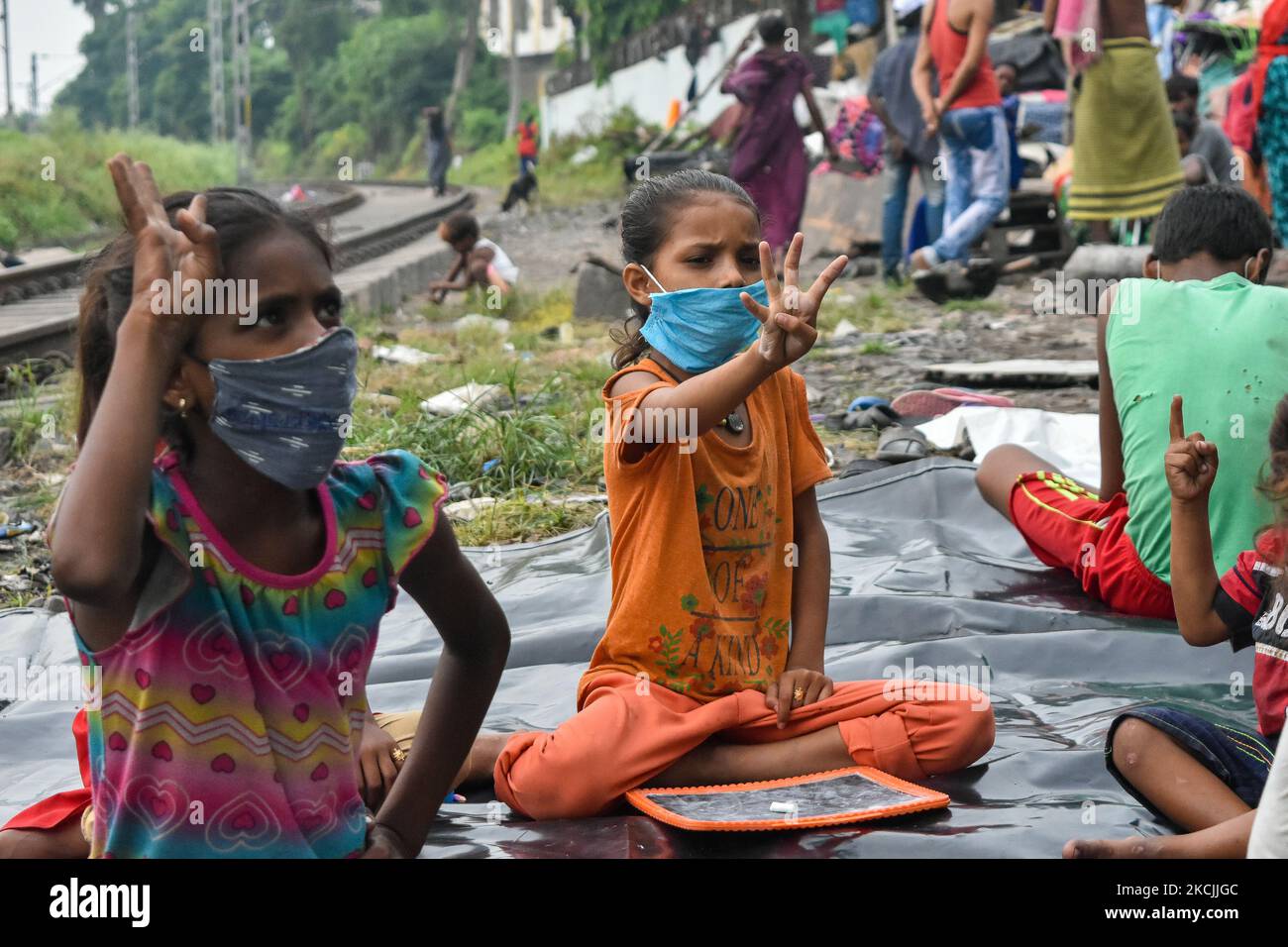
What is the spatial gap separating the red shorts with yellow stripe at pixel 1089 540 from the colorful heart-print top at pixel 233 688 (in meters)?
2.26

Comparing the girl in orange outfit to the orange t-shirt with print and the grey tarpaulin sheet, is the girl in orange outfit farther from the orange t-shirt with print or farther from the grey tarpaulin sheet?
the grey tarpaulin sheet

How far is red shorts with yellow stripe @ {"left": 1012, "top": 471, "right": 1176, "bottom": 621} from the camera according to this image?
3.71 metres

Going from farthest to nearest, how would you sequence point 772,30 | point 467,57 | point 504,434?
1. point 467,57
2. point 772,30
3. point 504,434

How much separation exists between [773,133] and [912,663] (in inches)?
305

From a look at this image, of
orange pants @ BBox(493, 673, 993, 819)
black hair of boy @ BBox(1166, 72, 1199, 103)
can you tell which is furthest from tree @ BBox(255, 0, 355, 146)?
orange pants @ BBox(493, 673, 993, 819)

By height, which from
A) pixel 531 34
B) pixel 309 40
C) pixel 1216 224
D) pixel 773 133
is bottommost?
pixel 1216 224

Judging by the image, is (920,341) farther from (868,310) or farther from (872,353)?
(868,310)

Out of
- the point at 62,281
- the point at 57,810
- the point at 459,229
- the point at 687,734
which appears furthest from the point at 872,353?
the point at 62,281

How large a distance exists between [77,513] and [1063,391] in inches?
211

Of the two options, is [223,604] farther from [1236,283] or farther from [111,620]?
[1236,283]

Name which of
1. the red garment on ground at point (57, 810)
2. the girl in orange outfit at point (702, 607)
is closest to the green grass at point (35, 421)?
the girl in orange outfit at point (702, 607)

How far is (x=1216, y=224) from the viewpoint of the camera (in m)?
3.64

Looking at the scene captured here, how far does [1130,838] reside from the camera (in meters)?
2.38
